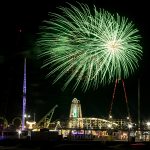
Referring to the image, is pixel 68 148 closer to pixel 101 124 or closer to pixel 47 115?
pixel 101 124

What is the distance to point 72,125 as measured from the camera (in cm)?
8294

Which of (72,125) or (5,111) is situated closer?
(72,125)

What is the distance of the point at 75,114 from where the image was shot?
81.9m

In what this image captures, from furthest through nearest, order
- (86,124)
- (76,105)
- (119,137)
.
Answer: (86,124) < (76,105) < (119,137)

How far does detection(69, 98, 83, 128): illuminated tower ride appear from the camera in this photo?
262 ft

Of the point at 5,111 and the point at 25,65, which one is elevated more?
the point at 25,65

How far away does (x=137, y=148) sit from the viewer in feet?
122

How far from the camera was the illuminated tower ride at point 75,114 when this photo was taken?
3139 inches

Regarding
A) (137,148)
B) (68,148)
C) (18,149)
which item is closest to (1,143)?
(18,149)

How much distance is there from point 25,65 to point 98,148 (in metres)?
34.4

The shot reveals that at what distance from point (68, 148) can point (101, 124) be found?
61.8 metres

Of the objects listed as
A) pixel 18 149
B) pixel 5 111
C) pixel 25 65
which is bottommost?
pixel 18 149

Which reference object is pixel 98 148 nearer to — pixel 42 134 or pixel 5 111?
pixel 42 134

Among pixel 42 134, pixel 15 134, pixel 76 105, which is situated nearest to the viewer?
pixel 42 134
